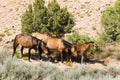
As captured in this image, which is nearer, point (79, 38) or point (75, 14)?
point (79, 38)

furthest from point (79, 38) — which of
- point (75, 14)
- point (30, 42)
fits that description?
point (75, 14)

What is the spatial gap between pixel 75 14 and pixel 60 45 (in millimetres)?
11254

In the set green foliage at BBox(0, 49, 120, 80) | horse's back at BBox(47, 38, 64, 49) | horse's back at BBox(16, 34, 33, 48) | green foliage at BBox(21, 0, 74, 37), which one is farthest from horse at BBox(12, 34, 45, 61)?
green foliage at BBox(21, 0, 74, 37)

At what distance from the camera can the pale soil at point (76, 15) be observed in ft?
80.8

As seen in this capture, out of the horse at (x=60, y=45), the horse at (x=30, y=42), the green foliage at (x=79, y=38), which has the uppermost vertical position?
the horse at (x=30, y=42)

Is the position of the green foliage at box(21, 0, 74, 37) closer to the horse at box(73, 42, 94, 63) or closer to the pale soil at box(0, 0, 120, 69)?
the pale soil at box(0, 0, 120, 69)

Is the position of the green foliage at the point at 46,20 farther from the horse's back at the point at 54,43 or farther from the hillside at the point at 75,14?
the horse's back at the point at 54,43

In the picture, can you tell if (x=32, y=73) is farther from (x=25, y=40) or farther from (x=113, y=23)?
(x=113, y=23)

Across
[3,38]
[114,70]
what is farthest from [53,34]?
[114,70]

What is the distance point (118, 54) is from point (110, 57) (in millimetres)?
456

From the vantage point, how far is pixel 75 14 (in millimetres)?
27766

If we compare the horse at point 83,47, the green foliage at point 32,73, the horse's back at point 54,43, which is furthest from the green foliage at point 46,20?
the green foliage at point 32,73

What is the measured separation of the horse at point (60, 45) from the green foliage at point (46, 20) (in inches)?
206

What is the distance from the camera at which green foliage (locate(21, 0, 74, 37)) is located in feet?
74.7
